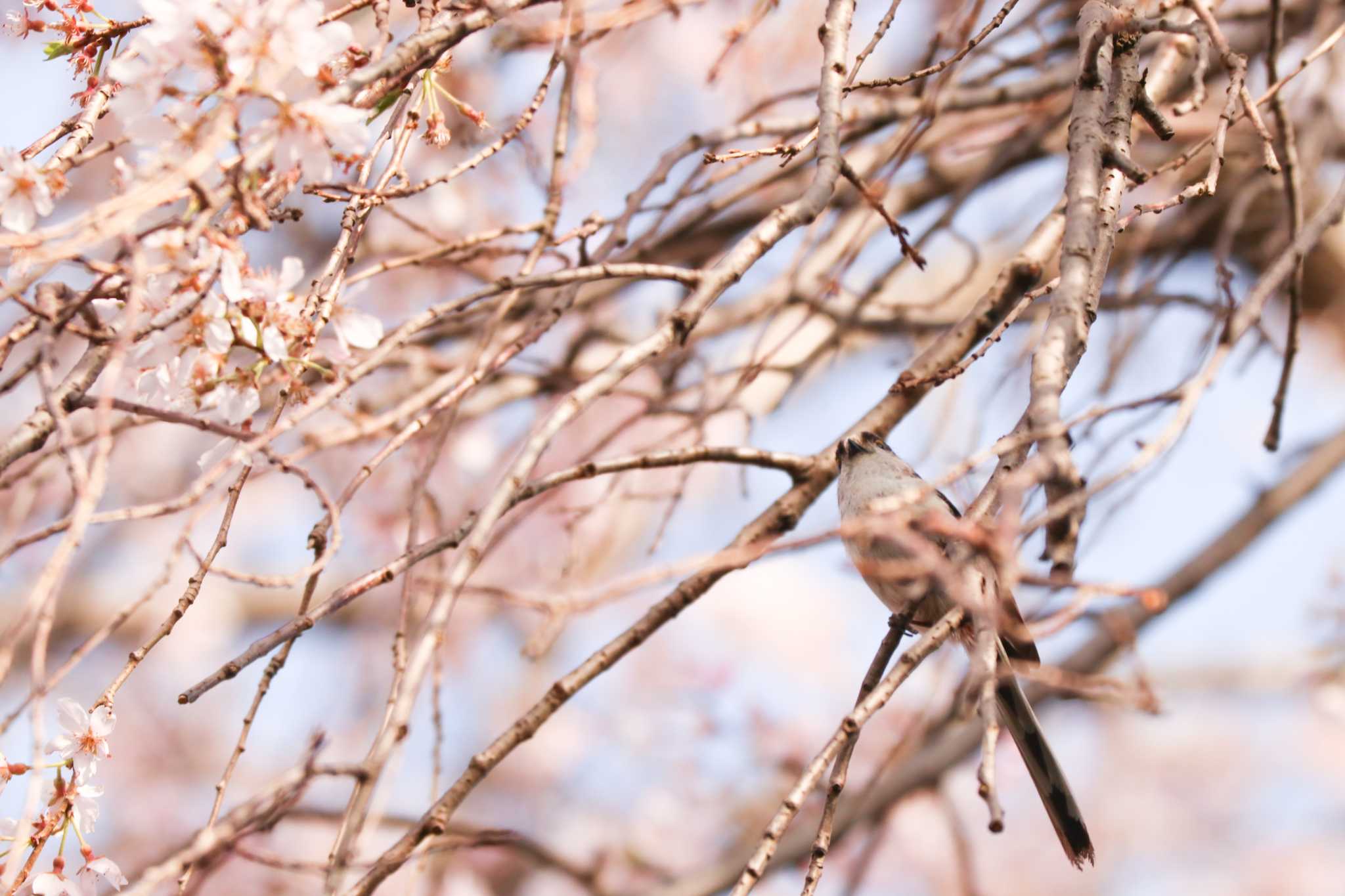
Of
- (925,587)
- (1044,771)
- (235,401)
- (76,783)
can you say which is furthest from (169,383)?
(1044,771)

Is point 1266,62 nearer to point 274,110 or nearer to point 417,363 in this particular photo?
point 274,110

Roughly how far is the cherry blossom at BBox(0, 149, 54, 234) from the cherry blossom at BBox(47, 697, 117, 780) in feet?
2.14

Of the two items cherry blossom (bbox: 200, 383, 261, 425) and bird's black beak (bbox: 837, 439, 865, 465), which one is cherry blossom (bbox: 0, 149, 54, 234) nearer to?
cherry blossom (bbox: 200, 383, 261, 425)

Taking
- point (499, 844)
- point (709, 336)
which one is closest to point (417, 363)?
point (709, 336)

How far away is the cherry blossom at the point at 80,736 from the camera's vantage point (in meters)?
1.65

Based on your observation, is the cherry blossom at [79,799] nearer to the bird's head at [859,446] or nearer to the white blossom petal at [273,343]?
the white blossom petal at [273,343]

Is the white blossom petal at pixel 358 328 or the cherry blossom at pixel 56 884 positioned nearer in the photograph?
the cherry blossom at pixel 56 884

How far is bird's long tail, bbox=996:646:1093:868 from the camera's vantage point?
6.37ft

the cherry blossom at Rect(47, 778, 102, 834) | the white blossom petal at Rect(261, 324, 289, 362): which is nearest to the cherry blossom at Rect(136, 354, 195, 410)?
the white blossom petal at Rect(261, 324, 289, 362)

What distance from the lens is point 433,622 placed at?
Answer: 1282 millimetres

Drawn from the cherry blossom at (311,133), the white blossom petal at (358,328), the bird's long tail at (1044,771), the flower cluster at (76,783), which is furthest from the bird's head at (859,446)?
the flower cluster at (76,783)

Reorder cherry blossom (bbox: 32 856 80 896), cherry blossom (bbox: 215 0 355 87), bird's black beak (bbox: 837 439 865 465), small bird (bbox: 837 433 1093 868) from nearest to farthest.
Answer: cherry blossom (bbox: 215 0 355 87) → cherry blossom (bbox: 32 856 80 896) → small bird (bbox: 837 433 1093 868) → bird's black beak (bbox: 837 439 865 465)

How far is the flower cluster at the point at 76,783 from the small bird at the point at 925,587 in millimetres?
1081

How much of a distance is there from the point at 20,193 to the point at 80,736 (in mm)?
739
